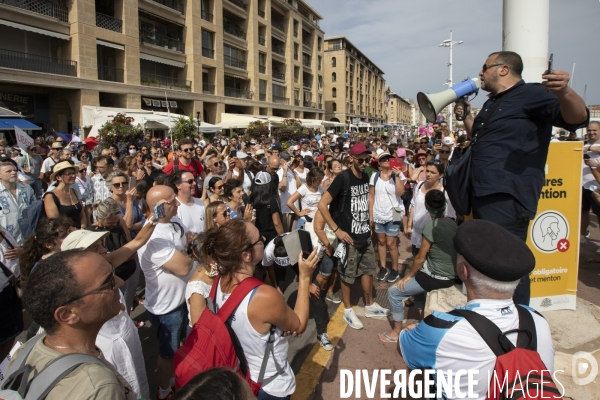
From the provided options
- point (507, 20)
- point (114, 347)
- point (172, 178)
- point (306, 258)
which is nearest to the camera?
point (114, 347)

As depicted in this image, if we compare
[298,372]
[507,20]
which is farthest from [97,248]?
[507,20]

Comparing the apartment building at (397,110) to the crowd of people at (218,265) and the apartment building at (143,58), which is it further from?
the crowd of people at (218,265)

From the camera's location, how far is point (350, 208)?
164 inches

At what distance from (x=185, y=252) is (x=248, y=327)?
4.80ft

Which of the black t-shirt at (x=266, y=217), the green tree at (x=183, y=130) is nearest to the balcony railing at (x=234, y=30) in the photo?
the green tree at (x=183, y=130)

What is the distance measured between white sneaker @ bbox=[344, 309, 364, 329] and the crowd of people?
0.6 inches

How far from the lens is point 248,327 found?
6.37 ft

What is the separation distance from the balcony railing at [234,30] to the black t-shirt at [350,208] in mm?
35458

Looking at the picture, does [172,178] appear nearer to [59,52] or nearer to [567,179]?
[567,179]

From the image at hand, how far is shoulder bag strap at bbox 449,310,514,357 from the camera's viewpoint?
1.36 metres

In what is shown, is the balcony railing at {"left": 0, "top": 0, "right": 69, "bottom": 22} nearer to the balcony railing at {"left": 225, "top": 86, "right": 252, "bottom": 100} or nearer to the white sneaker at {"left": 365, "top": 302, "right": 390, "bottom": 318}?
the balcony railing at {"left": 225, "top": 86, "right": 252, "bottom": 100}

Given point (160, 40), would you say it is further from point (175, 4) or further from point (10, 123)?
point (10, 123)

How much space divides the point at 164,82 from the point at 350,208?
2751 cm

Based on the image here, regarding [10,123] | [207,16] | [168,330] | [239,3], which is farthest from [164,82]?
[168,330]
